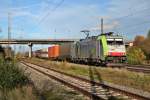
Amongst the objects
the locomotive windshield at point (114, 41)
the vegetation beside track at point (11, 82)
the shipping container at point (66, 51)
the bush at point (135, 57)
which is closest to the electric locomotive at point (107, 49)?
the locomotive windshield at point (114, 41)

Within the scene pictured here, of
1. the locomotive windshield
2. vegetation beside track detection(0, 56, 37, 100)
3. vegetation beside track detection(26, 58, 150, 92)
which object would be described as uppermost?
the locomotive windshield

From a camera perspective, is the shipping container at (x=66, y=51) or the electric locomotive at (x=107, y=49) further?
the shipping container at (x=66, y=51)

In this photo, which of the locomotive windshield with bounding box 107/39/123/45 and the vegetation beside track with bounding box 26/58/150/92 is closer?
the vegetation beside track with bounding box 26/58/150/92

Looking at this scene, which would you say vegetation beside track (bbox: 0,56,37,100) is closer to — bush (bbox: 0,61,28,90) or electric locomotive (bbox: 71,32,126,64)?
bush (bbox: 0,61,28,90)

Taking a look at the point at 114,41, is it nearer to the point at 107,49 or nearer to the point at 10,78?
the point at 107,49

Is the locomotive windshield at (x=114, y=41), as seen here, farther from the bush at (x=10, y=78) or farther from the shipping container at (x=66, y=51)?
the shipping container at (x=66, y=51)

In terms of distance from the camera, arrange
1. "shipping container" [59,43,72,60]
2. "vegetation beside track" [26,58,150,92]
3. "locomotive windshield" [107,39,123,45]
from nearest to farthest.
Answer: "vegetation beside track" [26,58,150,92] < "locomotive windshield" [107,39,123,45] < "shipping container" [59,43,72,60]

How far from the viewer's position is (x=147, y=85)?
58.0ft

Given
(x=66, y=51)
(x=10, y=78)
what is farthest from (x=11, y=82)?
(x=66, y=51)

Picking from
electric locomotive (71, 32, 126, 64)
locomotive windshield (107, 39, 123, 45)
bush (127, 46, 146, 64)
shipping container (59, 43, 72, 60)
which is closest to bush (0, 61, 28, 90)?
electric locomotive (71, 32, 126, 64)

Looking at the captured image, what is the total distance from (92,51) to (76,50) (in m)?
10.2

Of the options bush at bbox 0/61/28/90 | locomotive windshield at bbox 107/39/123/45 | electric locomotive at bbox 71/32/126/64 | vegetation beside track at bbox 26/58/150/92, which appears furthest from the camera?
locomotive windshield at bbox 107/39/123/45

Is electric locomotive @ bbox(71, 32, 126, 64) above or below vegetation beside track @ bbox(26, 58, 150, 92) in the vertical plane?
above

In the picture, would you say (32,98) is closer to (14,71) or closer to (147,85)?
(14,71)
